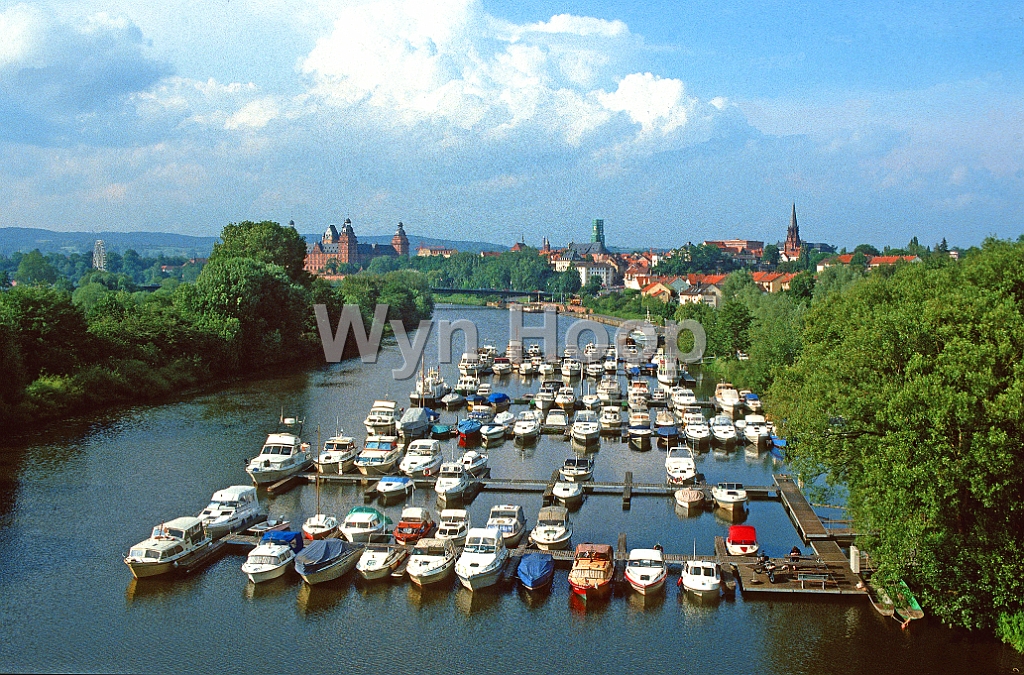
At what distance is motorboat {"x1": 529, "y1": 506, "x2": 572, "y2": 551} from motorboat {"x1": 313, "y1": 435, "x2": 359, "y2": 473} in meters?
8.75

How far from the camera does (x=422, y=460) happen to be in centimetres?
2817

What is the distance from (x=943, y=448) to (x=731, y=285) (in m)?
65.3

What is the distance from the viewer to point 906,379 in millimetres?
17469

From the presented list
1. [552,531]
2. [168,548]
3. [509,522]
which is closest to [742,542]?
[552,531]

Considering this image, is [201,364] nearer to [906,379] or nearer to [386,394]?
[386,394]

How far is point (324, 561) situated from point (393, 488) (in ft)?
21.9

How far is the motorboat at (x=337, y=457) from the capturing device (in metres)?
28.4

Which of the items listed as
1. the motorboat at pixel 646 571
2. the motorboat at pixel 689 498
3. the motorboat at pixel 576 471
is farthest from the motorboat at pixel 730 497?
the motorboat at pixel 646 571

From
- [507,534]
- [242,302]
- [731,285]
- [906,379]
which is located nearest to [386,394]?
[242,302]

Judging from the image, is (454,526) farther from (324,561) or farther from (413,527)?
(324,561)

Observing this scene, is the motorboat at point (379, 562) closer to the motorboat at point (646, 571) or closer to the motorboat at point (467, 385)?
the motorboat at point (646, 571)

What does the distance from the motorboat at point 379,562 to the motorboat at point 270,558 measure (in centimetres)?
156

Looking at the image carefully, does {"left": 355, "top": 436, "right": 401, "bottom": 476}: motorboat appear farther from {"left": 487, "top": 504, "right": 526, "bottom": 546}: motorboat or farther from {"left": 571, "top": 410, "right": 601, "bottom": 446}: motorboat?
{"left": 571, "top": 410, "right": 601, "bottom": 446}: motorboat

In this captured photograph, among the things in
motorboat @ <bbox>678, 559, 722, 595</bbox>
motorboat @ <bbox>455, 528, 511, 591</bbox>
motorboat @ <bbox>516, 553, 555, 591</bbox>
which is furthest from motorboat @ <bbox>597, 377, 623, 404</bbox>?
motorboat @ <bbox>678, 559, 722, 595</bbox>
